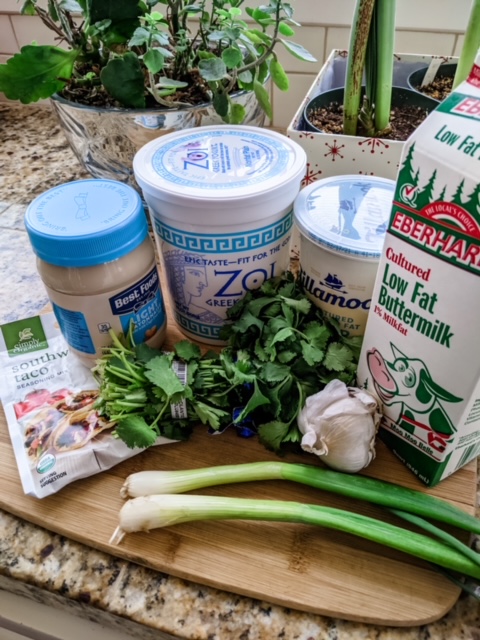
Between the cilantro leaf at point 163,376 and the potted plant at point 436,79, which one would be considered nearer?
the cilantro leaf at point 163,376

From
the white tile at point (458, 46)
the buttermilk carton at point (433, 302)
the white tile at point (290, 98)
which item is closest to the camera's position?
the buttermilk carton at point (433, 302)

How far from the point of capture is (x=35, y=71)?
70 centimetres

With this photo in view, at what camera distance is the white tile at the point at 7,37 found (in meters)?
1.19

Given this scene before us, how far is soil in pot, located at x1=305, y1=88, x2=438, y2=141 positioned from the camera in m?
0.76

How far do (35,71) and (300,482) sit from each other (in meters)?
0.62

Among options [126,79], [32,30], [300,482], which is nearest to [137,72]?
[126,79]

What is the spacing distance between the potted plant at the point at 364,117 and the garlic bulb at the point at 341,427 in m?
0.31

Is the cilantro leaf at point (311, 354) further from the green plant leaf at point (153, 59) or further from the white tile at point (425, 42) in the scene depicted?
the white tile at point (425, 42)

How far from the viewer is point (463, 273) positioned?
0.41 metres

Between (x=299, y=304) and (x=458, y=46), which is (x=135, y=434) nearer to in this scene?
(x=299, y=304)

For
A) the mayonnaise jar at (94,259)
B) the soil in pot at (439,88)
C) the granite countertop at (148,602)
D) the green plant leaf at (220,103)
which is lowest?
the granite countertop at (148,602)

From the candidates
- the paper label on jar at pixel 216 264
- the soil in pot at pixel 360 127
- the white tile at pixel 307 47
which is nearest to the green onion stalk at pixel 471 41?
the soil in pot at pixel 360 127

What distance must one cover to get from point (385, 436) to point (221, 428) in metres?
0.19

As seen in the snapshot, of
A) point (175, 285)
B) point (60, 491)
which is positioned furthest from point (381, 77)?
point (60, 491)
